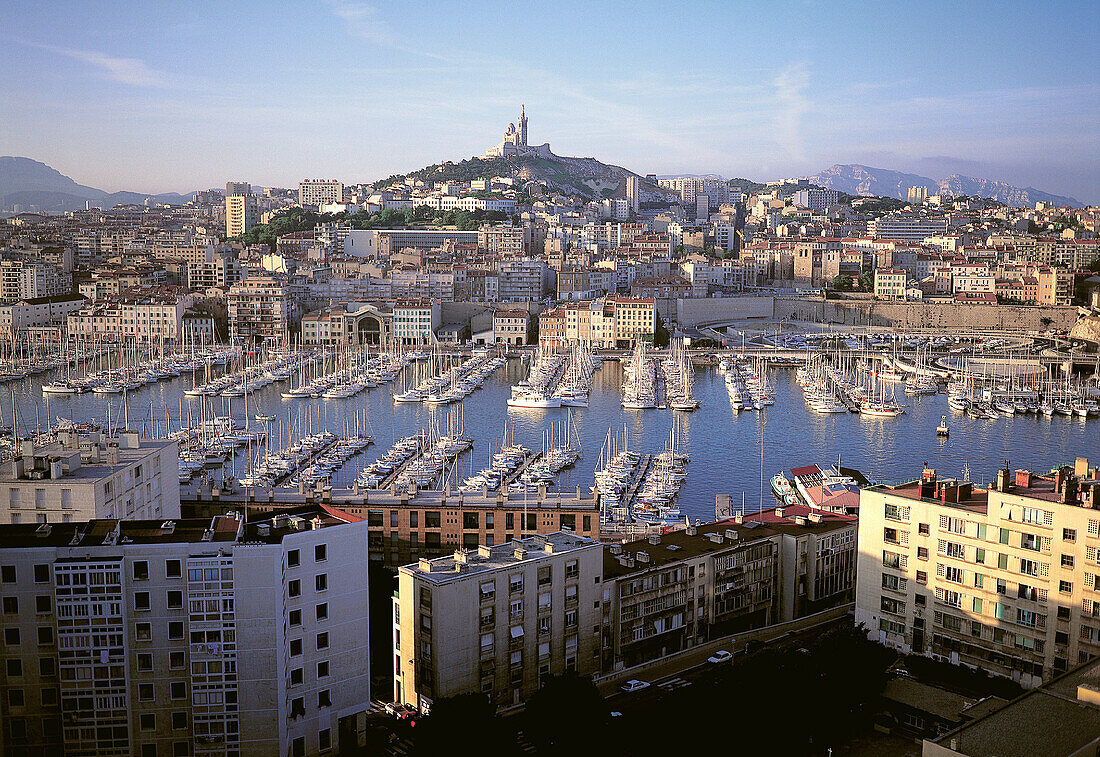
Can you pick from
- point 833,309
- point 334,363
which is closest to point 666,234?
point 833,309

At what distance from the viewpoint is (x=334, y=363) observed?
21.0 m

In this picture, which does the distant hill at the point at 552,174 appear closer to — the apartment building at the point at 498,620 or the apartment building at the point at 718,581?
the apartment building at the point at 718,581

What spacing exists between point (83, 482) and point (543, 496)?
354cm

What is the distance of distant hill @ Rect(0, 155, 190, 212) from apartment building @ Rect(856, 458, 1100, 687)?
1668 centimetres

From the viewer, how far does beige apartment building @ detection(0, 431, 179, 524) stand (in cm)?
614

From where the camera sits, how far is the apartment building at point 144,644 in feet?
14.4

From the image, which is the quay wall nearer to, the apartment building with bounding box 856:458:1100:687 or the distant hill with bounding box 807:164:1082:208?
the apartment building with bounding box 856:458:1100:687

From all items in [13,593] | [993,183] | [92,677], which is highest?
[993,183]

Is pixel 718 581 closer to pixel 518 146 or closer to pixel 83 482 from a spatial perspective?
pixel 83 482

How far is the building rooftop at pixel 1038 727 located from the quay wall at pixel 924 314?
23.9 metres

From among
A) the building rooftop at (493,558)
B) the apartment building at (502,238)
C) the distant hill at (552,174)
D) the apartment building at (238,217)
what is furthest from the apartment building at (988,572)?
the distant hill at (552,174)

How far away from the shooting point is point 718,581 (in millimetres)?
6672

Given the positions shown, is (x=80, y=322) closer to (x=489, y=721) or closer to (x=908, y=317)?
(x=908, y=317)

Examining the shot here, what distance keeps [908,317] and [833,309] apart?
73.8 inches
